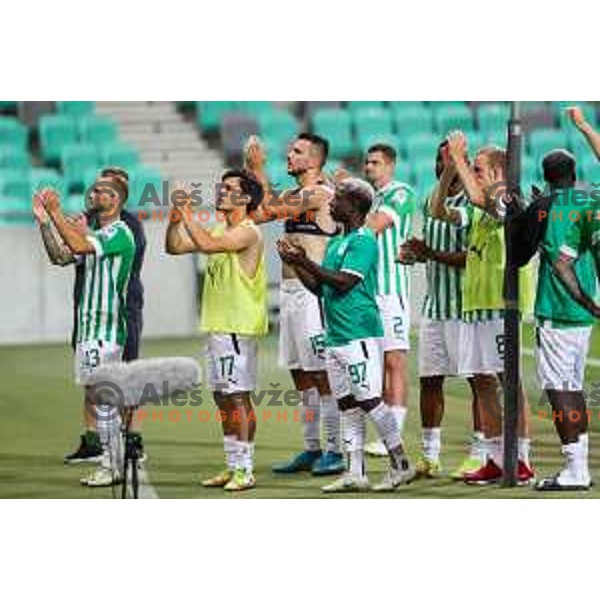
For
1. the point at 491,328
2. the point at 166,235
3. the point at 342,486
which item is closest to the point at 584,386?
the point at 491,328

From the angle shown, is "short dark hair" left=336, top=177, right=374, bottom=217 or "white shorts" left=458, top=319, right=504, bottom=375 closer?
"short dark hair" left=336, top=177, right=374, bottom=217

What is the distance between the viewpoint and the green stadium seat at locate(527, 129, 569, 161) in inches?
338

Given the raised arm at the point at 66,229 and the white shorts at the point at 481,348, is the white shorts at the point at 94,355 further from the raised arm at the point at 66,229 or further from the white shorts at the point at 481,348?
the white shorts at the point at 481,348

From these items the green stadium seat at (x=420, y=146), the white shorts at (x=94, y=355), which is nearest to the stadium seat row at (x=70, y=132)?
the white shorts at (x=94, y=355)

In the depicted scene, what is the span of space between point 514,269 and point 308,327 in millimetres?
782

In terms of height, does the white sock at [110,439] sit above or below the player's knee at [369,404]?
below

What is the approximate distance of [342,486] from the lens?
28.4 ft

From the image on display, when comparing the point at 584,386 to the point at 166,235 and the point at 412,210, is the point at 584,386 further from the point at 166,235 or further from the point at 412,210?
the point at 166,235

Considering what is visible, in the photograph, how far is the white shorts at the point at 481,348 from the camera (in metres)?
8.67

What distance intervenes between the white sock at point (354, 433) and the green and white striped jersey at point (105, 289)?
888mm

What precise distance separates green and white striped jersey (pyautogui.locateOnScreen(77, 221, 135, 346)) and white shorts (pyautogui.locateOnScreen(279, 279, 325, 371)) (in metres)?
0.60

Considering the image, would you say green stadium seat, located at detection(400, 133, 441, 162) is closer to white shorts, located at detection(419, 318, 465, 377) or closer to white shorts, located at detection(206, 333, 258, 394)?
white shorts, located at detection(419, 318, 465, 377)

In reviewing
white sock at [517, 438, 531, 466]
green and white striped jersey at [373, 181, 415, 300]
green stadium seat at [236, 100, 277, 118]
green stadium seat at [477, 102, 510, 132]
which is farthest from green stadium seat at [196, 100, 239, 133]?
white sock at [517, 438, 531, 466]

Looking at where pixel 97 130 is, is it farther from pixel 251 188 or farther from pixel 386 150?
pixel 386 150
